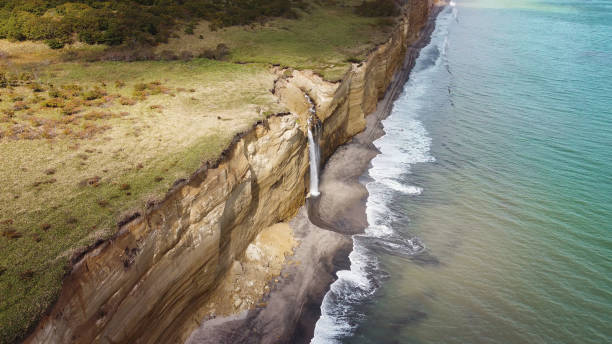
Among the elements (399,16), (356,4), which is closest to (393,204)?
(399,16)

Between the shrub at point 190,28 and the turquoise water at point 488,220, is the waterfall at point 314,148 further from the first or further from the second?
the shrub at point 190,28

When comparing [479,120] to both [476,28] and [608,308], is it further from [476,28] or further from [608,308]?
[476,28]

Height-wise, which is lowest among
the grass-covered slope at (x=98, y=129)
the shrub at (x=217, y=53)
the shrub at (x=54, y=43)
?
the grass-covered slope at (x=98, y=129)

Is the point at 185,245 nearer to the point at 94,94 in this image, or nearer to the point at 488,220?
the point at 94,94

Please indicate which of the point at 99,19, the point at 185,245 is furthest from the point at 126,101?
the point at 99,19

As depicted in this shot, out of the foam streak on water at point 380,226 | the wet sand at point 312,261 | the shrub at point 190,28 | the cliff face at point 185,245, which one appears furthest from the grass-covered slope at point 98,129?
the foam streak on water at point 380,226

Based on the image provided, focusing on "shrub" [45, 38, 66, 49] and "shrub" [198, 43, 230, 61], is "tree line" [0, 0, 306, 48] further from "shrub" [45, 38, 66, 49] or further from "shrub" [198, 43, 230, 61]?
"shrub" [198, 43, 230, 61]
